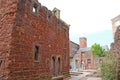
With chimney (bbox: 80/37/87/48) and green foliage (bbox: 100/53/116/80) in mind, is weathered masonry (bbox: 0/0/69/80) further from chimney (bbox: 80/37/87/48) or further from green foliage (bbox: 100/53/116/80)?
chimney (bbox: 80/37/87/48)

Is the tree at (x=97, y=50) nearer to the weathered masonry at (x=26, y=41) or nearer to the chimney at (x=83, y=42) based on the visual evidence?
the chimney at (x=83, y=42)

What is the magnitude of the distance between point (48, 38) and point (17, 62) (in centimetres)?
487

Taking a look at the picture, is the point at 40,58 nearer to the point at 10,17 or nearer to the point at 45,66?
the point at 45,66

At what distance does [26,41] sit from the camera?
398 inches

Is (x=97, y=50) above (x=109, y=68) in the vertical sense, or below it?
above

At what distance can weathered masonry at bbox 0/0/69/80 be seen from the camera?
888 centimetres

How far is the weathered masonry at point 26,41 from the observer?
8.88 m

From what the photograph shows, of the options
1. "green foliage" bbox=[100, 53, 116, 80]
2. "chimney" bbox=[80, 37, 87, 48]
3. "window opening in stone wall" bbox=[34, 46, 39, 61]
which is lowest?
"green foliage" bbox=[100, 53, 116, 80]

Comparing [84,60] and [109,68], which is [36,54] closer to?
[109,68]

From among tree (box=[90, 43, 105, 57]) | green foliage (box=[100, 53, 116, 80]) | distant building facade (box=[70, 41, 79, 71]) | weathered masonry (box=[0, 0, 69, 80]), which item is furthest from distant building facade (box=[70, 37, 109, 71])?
green foliage (box=[100, 53, 116, 80])

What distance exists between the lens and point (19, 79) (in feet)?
29.9

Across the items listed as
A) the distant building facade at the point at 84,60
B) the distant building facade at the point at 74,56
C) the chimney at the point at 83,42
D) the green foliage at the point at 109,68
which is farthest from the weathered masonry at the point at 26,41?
the chimney at the point at 83,42

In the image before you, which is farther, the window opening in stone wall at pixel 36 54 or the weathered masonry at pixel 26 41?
the window opening in stone wall at pixel 36 54

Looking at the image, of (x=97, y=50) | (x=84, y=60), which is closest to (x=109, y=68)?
(x=84, y=60)
